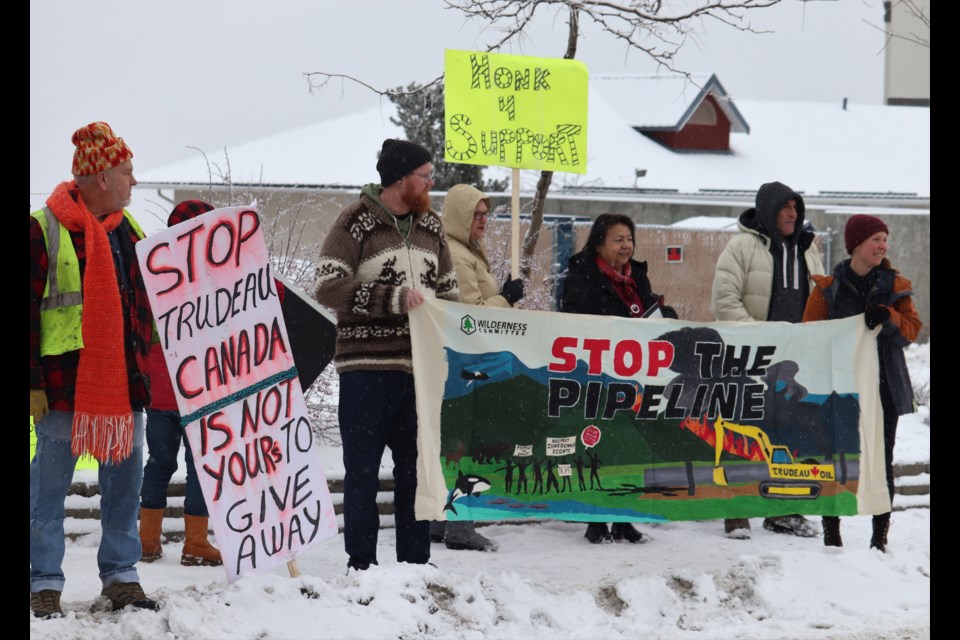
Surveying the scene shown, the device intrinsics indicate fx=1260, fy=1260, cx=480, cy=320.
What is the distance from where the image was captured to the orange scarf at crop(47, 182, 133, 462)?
199 inches

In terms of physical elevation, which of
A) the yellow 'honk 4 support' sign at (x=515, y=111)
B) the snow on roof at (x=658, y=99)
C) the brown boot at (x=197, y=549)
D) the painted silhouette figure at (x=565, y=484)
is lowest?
the brown boot at (x=197, y=549)

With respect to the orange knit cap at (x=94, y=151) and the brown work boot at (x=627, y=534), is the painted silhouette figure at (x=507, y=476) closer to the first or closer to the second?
the brown work boot at (x=627, y=534)

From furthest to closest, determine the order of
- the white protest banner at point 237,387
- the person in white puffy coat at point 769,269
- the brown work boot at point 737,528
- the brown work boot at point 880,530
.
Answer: the person in white puffy coat at point 769,269, the brown work boot at point 737,528, the brown work boot at point 880,530, the white protest banner at point 237,387

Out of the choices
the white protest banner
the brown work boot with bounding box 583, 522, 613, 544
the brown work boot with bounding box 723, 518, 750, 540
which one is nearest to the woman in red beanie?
the brown work boot with bounding box 723, 518, 750, 540

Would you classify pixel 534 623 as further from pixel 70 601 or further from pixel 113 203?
pixel 113 203

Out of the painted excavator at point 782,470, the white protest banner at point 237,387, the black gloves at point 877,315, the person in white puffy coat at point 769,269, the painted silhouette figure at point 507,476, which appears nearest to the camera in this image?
the white protest banner at point 237,387

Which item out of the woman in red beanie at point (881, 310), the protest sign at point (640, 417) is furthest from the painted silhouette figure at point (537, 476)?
the woman in red beanie at point (881, 310)

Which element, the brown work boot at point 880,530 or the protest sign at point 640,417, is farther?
the brown work boot at point 880,530

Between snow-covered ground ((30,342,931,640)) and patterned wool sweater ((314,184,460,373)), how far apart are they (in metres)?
1.04

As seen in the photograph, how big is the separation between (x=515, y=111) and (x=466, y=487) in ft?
8.27

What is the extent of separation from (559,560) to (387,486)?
4.95ft

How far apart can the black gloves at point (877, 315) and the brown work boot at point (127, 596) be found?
4360mm

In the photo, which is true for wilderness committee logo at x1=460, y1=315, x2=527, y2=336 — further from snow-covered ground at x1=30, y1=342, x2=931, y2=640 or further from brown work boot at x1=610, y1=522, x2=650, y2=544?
brown work boot at x1=610, y1=522, x2=650, y2=544

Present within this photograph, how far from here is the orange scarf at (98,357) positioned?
16.6ft
